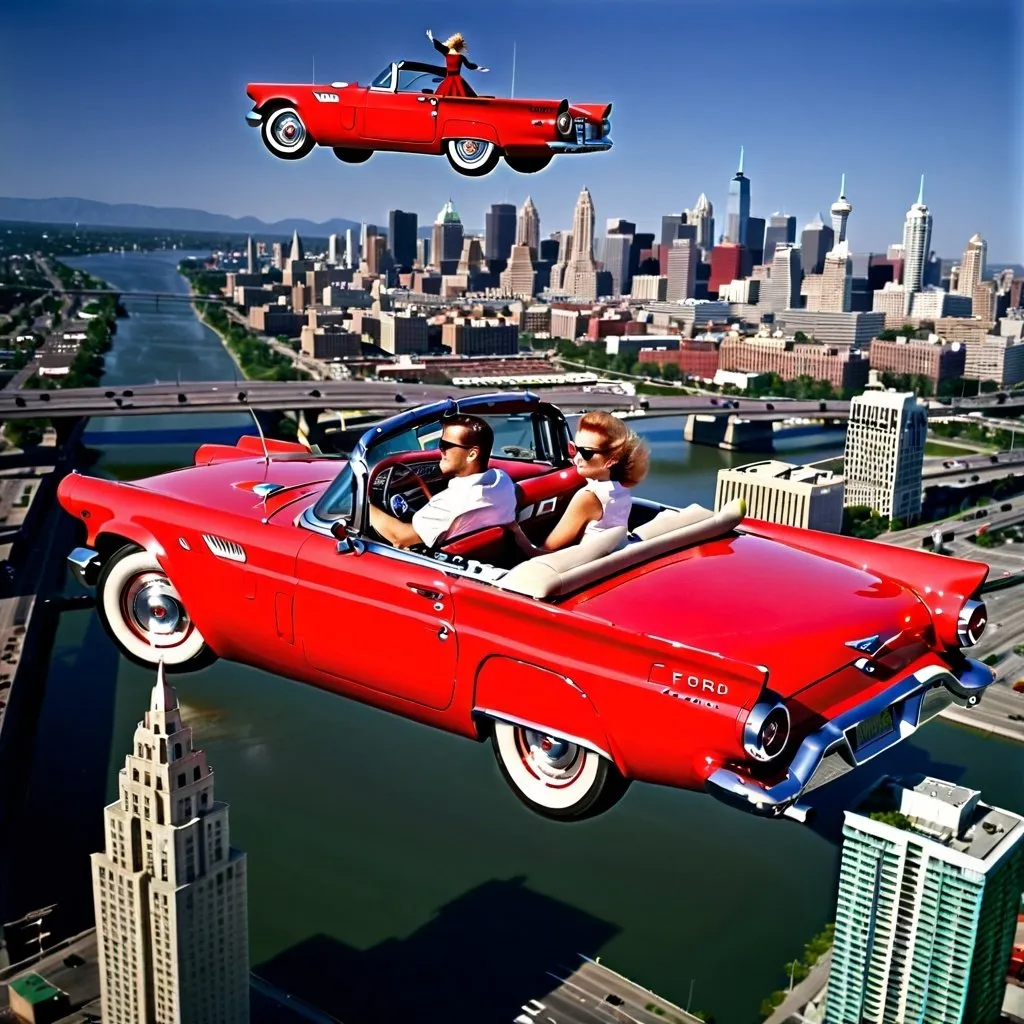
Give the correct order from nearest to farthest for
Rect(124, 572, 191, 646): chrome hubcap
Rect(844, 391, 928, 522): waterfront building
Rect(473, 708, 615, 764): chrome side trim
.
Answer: Rect(473, 708, 615, 764): chrome side trim, Rect(124, 572, 191, 646): chrome hubcap, Rect(844, 391, 928, 522): waterfront building

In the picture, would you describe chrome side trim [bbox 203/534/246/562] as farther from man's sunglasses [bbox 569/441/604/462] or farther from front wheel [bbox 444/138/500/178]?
front wheel [bbox 444/138/500/178]

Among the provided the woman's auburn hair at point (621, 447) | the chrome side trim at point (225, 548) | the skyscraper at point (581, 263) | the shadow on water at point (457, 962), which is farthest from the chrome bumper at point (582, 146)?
the skyscraper at point (581, 263)

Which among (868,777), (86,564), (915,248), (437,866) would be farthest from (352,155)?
(915,248)

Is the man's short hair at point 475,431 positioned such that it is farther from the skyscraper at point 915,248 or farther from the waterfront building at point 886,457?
the skyscraper at point 915,248

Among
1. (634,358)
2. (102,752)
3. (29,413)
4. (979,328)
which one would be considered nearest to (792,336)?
(979,328)

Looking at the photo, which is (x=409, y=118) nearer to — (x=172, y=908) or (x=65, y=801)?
(x=172, y=908)

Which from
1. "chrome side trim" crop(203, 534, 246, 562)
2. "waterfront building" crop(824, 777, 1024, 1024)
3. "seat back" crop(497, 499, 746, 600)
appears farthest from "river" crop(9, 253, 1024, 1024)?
"seat back" crop(497, 499, 746, 600)
